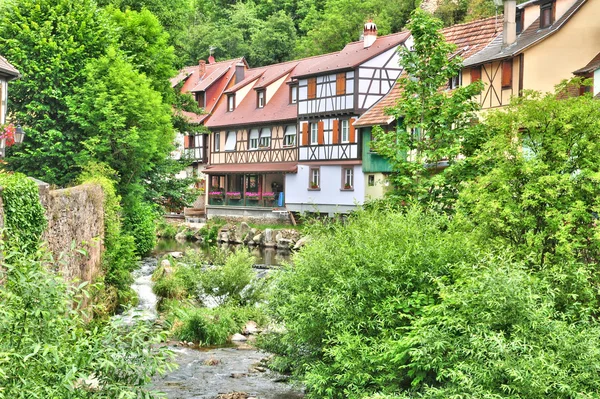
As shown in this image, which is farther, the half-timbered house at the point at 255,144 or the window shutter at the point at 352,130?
the half-timbered house at the point at 255,144

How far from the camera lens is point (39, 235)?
13461 millimetres

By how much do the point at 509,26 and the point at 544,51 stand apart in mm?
2572

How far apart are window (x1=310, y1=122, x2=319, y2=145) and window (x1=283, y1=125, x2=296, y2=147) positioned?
269 centimetres

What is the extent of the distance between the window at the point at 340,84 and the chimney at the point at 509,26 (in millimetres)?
14755

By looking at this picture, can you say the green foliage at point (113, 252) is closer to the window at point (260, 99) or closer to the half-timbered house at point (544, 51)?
the half-timbered house at point (544, 51)

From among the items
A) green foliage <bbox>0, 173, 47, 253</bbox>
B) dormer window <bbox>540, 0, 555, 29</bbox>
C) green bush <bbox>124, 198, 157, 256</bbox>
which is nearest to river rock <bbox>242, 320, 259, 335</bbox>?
green foliage <bbox>0, 173, 47, 253</bbox>

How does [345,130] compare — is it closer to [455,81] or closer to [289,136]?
[289,136]

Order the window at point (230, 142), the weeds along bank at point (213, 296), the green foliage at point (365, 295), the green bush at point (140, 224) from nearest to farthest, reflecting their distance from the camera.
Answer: the green foliage at point (365, 295)
the weeds along bank at point (213, 296)
the green bush at point (140, 224)
the window at point (230, 142)

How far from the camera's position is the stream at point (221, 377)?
48.2ft

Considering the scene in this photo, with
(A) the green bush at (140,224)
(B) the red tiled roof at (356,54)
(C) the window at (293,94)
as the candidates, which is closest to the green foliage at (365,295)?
(A) the green bush at (140,224)

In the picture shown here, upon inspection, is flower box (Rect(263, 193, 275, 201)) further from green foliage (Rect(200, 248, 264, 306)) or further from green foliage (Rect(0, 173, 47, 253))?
green foliage (Rect(0, 173, 47, 253))

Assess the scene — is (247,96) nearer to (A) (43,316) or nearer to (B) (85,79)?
(B) (85,79)

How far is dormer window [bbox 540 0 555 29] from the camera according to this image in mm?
29906

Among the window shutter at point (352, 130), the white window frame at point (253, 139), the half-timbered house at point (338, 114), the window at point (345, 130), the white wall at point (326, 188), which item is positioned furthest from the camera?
the white window frame at point (253, 139)
